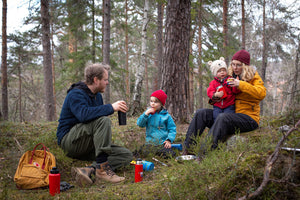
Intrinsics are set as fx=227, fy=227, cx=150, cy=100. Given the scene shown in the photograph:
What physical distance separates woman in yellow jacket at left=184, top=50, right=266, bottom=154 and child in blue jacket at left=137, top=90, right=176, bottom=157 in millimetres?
512

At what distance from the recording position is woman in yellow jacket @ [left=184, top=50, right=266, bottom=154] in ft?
11.0

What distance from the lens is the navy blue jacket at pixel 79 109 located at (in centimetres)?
324

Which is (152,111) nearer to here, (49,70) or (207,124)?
(207,124)

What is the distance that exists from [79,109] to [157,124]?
4.99 ft

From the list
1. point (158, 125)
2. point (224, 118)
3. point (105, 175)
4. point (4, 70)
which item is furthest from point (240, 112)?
point (4, 70)

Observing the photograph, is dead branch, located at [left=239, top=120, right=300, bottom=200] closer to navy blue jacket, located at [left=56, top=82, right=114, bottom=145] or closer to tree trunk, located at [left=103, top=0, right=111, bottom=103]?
navy blue jacket, located at [left=56, top=82, right=114, bottom=145]

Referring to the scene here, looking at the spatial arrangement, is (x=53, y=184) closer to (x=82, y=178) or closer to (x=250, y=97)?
(x=82, y=178)

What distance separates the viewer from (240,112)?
3658 millimetres

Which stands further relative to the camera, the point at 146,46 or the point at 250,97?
the point at 146,46

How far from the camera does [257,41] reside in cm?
1731

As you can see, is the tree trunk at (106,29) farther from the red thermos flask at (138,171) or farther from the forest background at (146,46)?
the red thermos flask at (138,171)

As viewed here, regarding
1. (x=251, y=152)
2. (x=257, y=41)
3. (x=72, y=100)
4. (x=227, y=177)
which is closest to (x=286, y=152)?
(x=251, y=152)

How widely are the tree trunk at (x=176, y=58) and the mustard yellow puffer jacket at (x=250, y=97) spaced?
7.27 ft

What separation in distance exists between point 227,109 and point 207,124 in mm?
416
